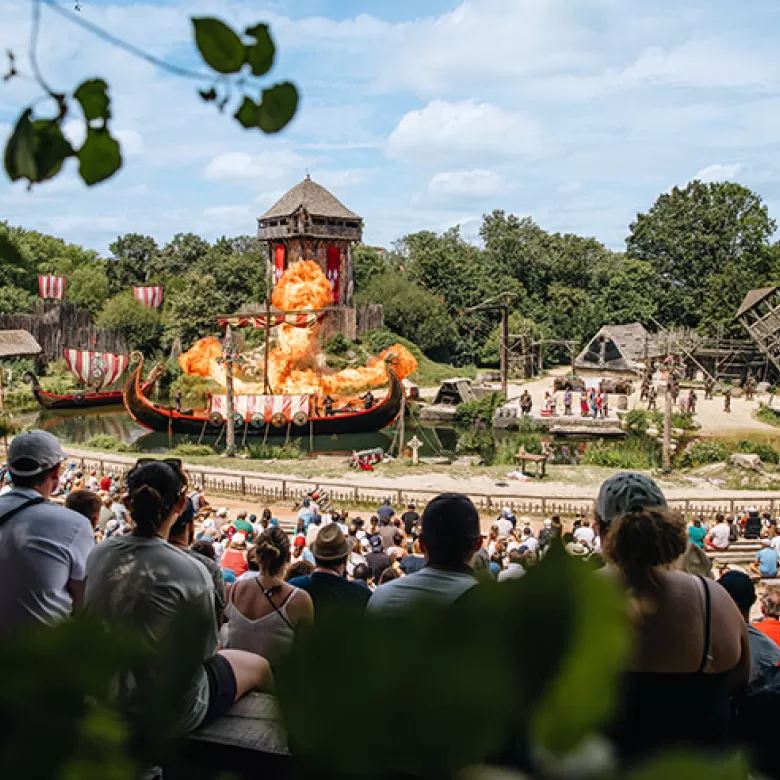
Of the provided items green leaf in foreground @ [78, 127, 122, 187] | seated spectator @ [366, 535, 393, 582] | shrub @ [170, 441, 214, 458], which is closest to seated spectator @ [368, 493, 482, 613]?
green leaf in foreground @ [78, 127, 122, 187]

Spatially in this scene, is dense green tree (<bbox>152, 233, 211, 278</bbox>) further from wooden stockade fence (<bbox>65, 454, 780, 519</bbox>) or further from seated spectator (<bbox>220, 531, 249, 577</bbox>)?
seated spectator (<bbox>220, 531, 249, 577</bbox>)

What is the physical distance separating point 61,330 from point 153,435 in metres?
16.8

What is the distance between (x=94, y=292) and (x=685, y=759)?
55.0m

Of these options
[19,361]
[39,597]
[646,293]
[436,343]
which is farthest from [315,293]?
[39,597]

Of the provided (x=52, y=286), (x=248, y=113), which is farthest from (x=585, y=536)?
(x=52, y=286)

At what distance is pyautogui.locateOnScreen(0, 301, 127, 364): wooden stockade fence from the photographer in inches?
1612

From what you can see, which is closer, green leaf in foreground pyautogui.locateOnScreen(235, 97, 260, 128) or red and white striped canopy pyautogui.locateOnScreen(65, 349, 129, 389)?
green leaf in foreground pyautogui.locateOnScreen(235, 97, 260, 128)

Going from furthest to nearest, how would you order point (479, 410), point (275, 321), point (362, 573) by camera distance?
point (479, 410) < point (275, 321) < point (362, 573)

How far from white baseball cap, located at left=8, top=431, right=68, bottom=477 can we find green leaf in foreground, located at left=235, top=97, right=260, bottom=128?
2.39m

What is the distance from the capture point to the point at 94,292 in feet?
170

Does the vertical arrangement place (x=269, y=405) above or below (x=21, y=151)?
below

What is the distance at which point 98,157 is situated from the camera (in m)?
1.02

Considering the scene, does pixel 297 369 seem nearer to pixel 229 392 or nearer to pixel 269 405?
pixel 269 405

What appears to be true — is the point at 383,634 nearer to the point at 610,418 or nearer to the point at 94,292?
the point at 610,418
